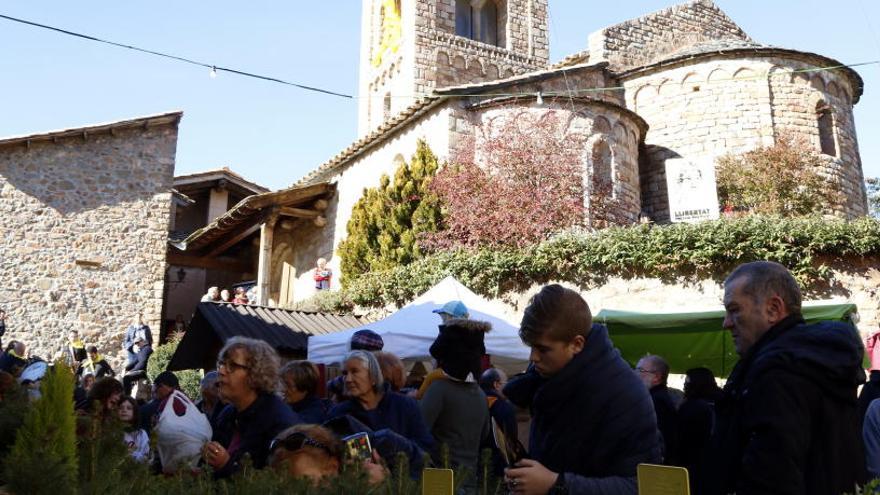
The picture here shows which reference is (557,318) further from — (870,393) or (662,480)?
(870,393)

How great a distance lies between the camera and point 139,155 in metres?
19.3

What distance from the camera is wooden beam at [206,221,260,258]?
21.0 metres

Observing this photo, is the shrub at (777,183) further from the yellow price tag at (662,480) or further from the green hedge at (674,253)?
the yellow price tag at (662,480)

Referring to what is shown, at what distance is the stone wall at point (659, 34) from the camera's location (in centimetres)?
2206

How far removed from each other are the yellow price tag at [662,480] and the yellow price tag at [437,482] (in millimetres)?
465

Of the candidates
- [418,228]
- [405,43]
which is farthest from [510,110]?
[405,43]

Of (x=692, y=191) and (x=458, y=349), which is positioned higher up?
(x=692, y=191)

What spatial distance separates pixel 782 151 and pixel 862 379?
1703 centimetres

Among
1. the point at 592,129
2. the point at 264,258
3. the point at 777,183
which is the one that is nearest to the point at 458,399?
the point at 592,129

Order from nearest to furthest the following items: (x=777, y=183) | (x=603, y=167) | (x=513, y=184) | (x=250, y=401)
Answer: (x=250, y=401)
(x=513, y=184)
(x=603, y=167)
(x=777, y=183)

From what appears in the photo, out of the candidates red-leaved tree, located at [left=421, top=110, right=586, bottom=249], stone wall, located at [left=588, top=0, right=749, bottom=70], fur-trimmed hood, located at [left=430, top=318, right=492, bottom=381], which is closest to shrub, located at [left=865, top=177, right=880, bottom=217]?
stone wall, located at [left=588, top=0, right=749, bottom=70]

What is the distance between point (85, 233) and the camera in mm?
18422

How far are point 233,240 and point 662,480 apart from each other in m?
22.1

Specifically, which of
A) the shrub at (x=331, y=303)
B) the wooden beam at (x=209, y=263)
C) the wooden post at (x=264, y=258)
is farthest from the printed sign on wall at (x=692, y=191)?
the wooden beam at (x=209, y=263)
